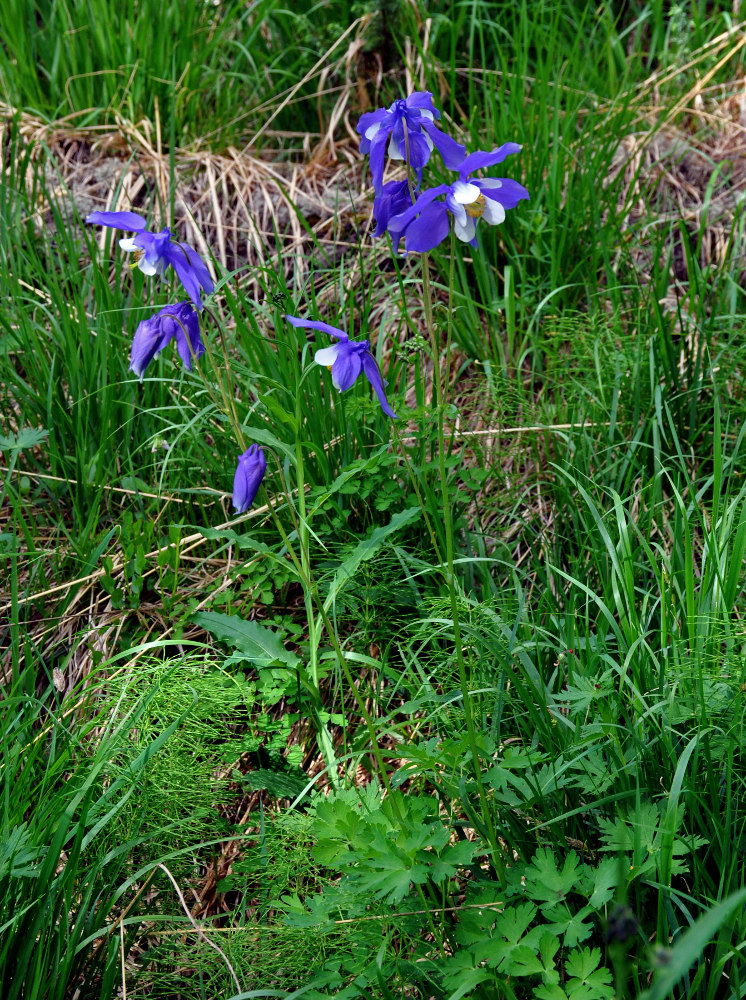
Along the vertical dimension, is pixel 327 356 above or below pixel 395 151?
below

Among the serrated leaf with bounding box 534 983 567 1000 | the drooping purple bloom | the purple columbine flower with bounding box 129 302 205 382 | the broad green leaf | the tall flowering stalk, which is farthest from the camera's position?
the broad green leaf

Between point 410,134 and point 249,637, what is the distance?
1.02 metres

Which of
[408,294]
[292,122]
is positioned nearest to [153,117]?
[292,122]

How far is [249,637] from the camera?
1.76 meters

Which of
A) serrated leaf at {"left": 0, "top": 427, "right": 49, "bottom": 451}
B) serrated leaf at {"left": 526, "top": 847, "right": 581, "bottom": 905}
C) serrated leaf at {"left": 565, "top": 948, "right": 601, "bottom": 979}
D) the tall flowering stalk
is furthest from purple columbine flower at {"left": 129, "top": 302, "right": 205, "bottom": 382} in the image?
serrated leaf at {"left": 565, "top": 948, "right": 601, "bottom": 979}

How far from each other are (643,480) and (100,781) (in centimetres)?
140

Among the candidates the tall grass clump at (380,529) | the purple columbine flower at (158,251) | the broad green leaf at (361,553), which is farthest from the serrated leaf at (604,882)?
the purple columbine flower at (158,251)

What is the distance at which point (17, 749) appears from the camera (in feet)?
4.89

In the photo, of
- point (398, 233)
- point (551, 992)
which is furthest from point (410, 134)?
point (551, 992)

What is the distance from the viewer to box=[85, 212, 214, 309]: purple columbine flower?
1363mm

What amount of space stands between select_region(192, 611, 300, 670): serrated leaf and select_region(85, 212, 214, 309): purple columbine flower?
684 millimetres

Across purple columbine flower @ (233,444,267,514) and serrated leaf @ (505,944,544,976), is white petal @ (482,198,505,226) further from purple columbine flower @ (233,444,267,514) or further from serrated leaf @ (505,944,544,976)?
serrated leaf @ (505,944,544,976)

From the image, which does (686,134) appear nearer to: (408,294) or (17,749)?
(408,294)

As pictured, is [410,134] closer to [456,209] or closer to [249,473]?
[456,209]
